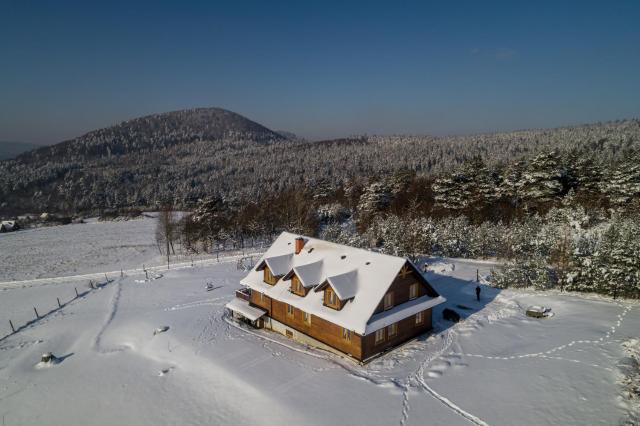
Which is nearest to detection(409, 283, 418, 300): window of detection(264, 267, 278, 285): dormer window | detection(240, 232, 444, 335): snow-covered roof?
detection(240, 232, 444, 335): snow-covered roof

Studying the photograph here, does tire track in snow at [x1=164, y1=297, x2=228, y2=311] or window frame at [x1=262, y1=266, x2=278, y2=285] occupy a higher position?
window frame at [x1=262, y1=266, x2=278, y2=285]

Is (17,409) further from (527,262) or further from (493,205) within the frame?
(493,205)

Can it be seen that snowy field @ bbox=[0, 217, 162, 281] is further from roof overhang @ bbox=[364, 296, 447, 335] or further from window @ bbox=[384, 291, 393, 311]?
roof overhang @ bbox=[364, 296, 447, 335]

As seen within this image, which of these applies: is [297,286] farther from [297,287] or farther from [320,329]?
[320,329]

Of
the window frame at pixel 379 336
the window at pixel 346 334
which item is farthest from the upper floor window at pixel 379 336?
the window at pixel 346 334

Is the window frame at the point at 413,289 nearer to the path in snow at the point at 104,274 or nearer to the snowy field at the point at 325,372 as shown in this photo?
the snowy field at the point at 325,372

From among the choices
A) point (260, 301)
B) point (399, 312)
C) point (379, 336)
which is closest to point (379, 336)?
point (379, 336)
